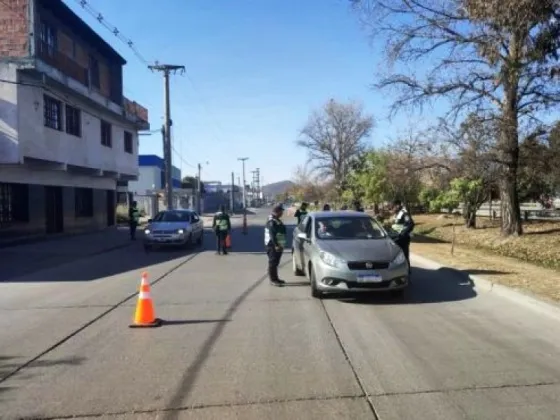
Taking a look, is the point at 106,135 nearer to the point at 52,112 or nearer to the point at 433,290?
the point at 52,112

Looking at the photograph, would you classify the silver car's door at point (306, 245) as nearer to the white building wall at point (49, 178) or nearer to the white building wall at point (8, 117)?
the white building wall at point (8, 117)

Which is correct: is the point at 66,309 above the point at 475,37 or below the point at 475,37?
below

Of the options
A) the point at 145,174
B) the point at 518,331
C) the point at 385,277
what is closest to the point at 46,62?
the point at 385,277

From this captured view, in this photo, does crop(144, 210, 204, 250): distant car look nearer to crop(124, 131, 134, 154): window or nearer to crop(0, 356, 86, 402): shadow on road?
crop(0, 356, 86, 402): shadow on road

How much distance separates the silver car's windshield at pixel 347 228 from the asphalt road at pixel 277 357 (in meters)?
1.17

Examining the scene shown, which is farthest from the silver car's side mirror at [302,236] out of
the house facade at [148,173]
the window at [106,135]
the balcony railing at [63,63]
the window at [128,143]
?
the house facade at [148,173]

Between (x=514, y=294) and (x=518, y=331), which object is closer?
(x=518, y=331)

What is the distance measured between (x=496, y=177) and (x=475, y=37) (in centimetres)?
801

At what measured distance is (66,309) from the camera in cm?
Result: 979

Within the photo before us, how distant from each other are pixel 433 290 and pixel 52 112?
2000 centimetres

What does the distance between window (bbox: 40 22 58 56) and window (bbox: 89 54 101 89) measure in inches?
178

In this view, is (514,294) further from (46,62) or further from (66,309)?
(46,62)

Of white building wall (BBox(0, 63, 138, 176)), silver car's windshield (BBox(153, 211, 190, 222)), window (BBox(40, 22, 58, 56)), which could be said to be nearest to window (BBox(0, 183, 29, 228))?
white building wall (BBox(0, 63, 138, 176))

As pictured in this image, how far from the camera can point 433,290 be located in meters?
11.3
